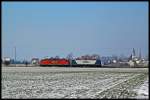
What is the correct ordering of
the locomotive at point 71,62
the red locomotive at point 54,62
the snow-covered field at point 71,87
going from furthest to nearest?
1. the locomotive at point 71,62
2. the red locomotive at point 54,62
3. the snow-covered field at point 71,87

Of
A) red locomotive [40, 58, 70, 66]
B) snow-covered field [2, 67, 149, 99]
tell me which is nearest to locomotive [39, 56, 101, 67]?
red locomotive [40, 58, 70, 66]

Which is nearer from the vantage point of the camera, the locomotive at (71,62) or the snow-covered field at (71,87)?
the snow-covered field at (71,87)

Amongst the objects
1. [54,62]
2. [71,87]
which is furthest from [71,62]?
[71,87]

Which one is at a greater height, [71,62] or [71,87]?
[71,87]

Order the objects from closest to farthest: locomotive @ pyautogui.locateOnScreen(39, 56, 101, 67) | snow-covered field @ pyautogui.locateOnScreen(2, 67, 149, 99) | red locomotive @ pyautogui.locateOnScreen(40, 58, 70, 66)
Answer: snow-covered field @ pyautogui.locateOnScreen(2, 67, 149, 99), red locomotive @ pyautogui.locateOnScreen(40, 58, 70, 66), locomotive @ pyautogui.locateOnScreen(39, 56, 101, 67)

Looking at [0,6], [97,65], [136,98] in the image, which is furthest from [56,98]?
[97,65]

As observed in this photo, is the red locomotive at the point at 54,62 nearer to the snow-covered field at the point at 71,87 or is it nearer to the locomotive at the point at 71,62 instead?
the locomotive at the point at 71,62

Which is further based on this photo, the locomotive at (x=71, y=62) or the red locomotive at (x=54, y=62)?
the locomotive at (x=71, y=62)

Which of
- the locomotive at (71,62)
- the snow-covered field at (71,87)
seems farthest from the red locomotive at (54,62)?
the snow-covered field at (71,87)

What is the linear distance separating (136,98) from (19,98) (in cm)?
531

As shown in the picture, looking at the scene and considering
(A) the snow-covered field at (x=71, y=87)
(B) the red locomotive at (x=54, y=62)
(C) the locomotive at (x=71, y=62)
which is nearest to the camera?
(A) the snow-covered field at (x=71, y=87)

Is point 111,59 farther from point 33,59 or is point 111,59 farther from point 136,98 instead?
point 136,98

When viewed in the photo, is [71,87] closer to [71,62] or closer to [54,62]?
[54,62]

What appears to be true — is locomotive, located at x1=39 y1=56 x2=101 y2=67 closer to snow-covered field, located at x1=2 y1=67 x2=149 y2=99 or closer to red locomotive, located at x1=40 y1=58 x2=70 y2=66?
red locomotive, located at x1=40 y1=58 x2=70 y2=66
